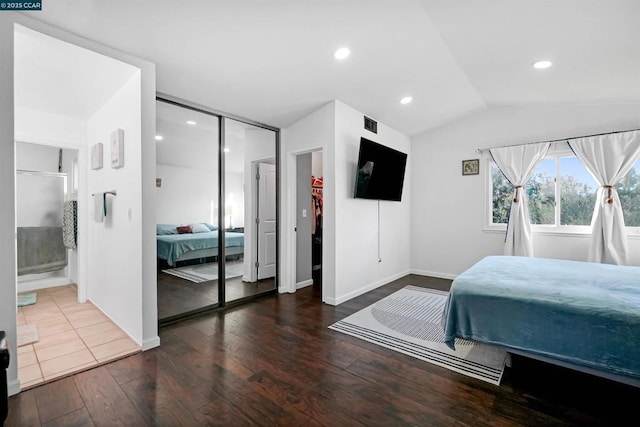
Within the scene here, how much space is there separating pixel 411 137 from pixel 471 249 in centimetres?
225

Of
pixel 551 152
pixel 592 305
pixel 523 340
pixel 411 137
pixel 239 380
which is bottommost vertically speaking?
pixel 239 380

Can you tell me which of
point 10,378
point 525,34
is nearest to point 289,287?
point 10,378

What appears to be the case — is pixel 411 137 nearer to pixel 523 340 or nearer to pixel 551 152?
pixel 551 152

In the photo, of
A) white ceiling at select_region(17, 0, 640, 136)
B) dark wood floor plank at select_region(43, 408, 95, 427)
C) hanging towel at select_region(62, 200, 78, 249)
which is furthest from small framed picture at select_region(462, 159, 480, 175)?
hanging towel at select_region(62, 200, 78, 249)

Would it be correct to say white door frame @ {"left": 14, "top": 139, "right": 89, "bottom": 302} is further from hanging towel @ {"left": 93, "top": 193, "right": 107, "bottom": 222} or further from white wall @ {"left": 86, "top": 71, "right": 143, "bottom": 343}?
hanging towel @ {"left": 93, "top": 193, "right": 107, "bottom": 222}

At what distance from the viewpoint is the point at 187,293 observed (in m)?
3.59

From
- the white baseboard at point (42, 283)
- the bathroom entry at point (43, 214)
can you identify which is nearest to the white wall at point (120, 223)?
the bathroom entry at point (43, 214)

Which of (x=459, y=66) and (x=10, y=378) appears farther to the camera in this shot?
(x=459, y=66)

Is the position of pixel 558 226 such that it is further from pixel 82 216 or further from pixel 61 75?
pixel 82 216

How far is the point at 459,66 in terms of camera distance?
3270 millimetres

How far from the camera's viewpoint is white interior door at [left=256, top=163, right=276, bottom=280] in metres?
4.25

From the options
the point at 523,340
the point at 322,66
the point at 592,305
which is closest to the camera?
the point at 592,305

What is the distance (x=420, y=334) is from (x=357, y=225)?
165 centimetres

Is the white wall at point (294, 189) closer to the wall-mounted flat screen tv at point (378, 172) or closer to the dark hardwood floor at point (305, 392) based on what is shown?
the wall-mounted flat screen tv at point (378, 172)
